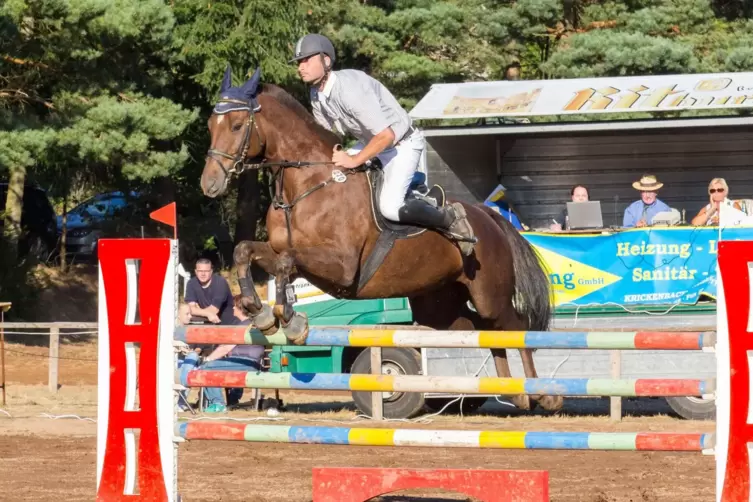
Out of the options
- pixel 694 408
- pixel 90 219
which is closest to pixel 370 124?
pixel 694 408

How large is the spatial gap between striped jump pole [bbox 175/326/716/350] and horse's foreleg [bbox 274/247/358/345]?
2.3 inches

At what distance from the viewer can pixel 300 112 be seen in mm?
6895

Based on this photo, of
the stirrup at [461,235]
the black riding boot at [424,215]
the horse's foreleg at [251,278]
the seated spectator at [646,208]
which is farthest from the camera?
the seated spectator at [646,208]

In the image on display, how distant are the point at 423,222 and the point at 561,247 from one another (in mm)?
4944

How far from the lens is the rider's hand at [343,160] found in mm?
6527

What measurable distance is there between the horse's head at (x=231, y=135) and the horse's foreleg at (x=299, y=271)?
54cm

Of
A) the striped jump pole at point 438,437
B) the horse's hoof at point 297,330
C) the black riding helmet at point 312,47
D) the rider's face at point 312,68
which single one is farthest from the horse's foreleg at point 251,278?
the black riding helmet at point 312,47

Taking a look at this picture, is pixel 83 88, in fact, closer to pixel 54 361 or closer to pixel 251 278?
pixel 54 361

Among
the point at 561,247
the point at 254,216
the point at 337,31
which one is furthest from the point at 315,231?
the point at 254,216

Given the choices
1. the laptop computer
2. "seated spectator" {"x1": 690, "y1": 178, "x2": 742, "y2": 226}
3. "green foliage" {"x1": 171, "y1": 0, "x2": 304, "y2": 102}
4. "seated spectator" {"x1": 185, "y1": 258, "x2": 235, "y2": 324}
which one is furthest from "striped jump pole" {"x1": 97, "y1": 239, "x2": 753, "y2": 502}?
"green foliage" {"x1": 171, "y1": 0, "x2": 304, "y2": 102}

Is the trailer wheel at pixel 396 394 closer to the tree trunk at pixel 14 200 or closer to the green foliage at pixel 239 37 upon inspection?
the green foliage at pixel 239 37

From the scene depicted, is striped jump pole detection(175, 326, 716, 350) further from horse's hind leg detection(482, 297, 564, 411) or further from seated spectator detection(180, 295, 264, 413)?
seated spectator detection(180, 295, 264, 413)

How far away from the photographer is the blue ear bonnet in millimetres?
6566

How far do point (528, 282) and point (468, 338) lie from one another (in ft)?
7.66
